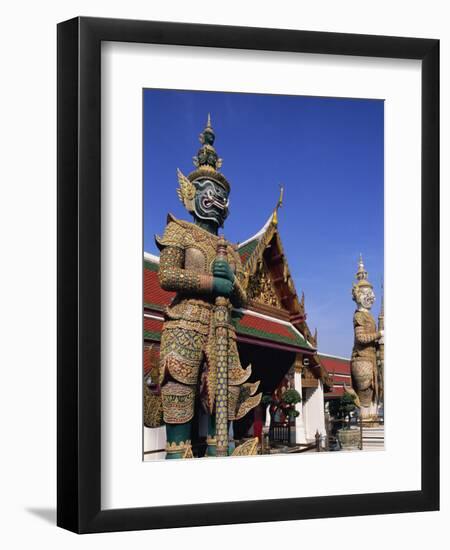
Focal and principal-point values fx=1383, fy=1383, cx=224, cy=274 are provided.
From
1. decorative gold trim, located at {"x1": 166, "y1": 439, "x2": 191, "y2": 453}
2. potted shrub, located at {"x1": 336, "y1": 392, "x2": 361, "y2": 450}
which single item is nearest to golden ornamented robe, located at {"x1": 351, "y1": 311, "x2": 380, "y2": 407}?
potted shrub, located at {"x1": 336, "y1": 392, "x2": 361, "y2": 450}

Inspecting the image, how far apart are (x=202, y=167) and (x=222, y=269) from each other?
55 centimetres

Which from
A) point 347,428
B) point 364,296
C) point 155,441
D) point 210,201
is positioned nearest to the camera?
point 155,441

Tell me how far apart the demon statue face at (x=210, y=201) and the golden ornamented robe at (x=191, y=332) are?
3.5 inches

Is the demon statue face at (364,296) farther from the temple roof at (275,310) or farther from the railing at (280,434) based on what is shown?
the railing at (280,434)

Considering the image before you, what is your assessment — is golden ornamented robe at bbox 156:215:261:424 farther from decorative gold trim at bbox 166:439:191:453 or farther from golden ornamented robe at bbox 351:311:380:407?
golden ornamented robe at bbox 351:311:380:407

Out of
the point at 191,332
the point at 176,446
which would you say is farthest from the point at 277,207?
the point at 176,446

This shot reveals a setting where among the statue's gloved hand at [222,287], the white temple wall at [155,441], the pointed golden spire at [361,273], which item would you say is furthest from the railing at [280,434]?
the pointed golden spire at [361,273]

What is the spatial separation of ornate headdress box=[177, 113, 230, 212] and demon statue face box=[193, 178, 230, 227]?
26mm

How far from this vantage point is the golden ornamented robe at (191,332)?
7.16 metres

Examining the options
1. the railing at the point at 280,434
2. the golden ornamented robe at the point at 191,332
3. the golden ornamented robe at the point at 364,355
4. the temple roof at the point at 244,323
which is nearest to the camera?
the temple roof at the point at 244,323

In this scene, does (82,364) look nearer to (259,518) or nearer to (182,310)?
(182,310)

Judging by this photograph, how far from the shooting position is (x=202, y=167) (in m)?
7.27

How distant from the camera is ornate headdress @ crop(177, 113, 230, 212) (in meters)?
7.23

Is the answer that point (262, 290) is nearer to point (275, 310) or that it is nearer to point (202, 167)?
point (275, 310)
